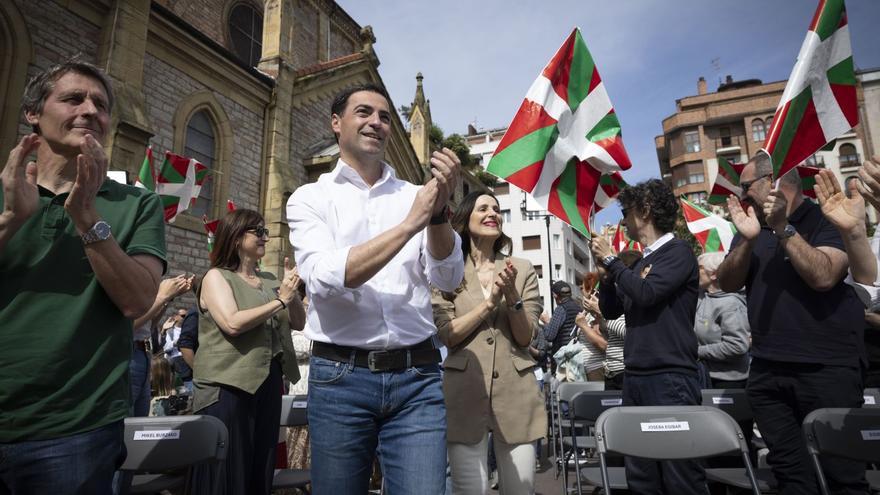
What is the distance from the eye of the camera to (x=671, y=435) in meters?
2.88

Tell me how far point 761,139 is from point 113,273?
180 feet

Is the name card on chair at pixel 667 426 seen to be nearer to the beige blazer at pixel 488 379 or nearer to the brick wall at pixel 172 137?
the beige blazer at pixel 488 379

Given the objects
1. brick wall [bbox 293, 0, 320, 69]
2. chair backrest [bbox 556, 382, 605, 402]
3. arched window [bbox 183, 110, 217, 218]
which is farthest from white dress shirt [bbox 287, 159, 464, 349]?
brick wall [bbox 293, 0, 320, 69]

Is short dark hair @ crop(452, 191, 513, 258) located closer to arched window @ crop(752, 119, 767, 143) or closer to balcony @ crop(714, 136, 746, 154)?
balcony @ crop(714, 136, 746, 154)

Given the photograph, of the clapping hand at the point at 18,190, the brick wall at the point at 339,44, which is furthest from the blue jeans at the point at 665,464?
the brick wall at the point at 339,44

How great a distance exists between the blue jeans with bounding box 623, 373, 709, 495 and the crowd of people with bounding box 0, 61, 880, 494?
0.04 feet

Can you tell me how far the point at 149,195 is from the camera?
83.0 inches

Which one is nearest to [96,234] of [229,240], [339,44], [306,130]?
[229,240]

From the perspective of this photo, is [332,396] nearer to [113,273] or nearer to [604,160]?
[113,273]

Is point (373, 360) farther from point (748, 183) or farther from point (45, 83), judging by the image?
point (748, 183)

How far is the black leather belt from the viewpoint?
2.03 m

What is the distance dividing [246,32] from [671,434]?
63.5 feet

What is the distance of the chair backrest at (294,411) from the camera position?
164 inches

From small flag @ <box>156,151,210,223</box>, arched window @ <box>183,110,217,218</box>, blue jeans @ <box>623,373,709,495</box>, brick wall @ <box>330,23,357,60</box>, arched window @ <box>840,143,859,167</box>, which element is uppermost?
arched window @ <box>840,143,859,167</box>
